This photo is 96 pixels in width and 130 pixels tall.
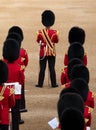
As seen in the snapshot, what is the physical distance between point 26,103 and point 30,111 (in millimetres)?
442

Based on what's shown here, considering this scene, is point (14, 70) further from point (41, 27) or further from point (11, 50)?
point (41, 27)

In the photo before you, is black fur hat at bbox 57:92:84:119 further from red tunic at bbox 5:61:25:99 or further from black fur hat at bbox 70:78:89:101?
red tunic at bbox 5:61:25:99

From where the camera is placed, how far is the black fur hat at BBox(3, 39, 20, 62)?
25.7ft

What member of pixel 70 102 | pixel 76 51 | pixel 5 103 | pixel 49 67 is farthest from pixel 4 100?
pixel 49 67

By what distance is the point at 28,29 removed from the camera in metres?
17.2

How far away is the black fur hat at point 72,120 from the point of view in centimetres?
511

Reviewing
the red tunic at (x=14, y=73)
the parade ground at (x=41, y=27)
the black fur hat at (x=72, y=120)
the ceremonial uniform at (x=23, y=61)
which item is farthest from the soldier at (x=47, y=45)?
the black fur hat at (x=72, y=120)

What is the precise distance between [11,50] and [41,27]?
957cm

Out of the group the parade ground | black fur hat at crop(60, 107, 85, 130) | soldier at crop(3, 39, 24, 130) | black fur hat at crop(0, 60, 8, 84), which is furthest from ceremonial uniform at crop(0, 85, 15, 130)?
black fur hat at crop(60, 107, 85, 130)

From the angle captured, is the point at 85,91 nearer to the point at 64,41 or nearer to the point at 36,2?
the point at 64,41

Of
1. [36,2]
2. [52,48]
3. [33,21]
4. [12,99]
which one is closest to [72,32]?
[52,48]

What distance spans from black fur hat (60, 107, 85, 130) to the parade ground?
3018 millimetres

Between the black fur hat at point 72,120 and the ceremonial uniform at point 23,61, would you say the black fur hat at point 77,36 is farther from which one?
the black fur hat at point 72,120

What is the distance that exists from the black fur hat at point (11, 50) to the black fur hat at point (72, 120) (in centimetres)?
273
